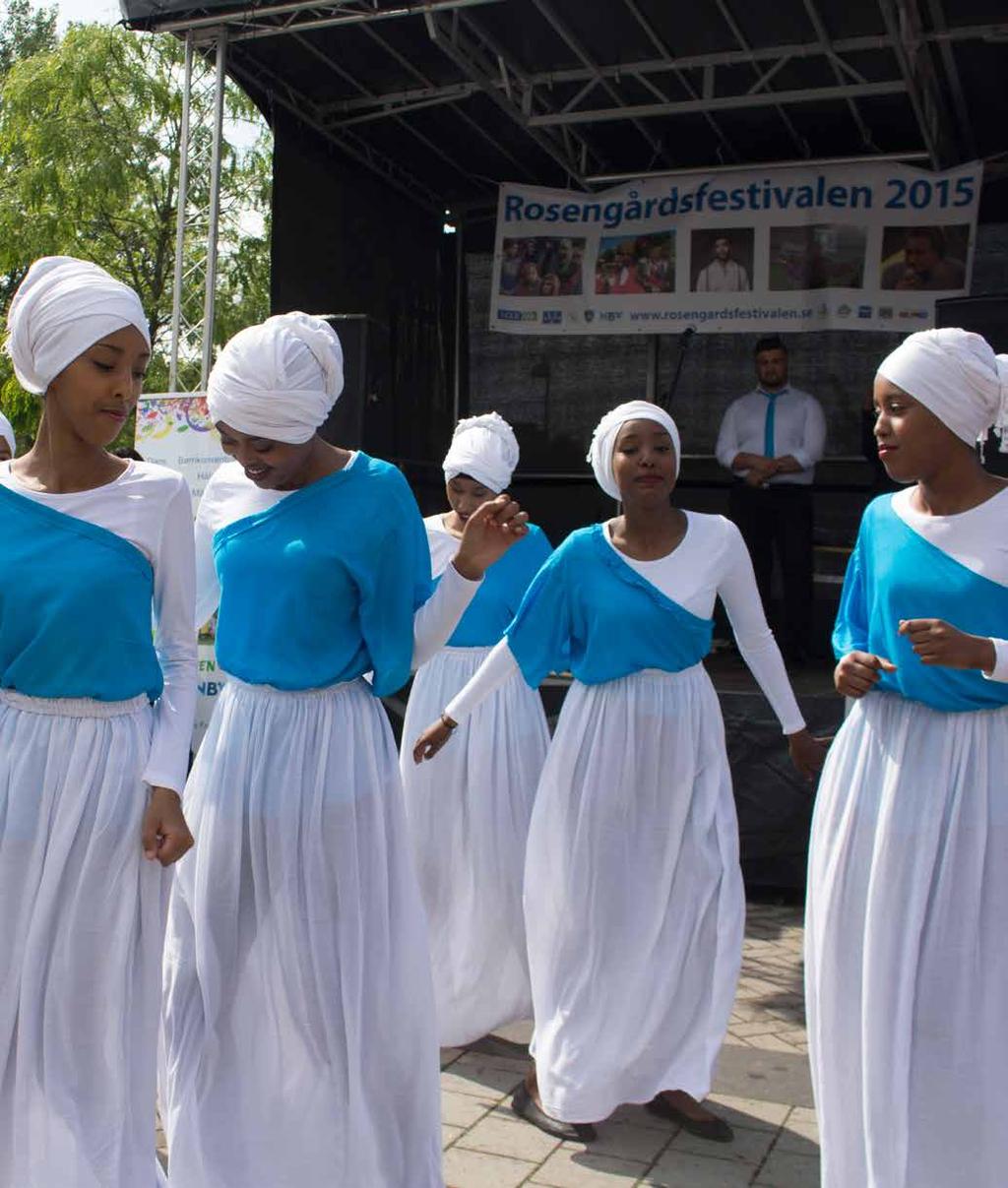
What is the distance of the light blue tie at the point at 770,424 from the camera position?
32.5ft

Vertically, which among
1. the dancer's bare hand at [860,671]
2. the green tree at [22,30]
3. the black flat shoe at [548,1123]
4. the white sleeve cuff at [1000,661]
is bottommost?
the black flat shoe at [548,1123]

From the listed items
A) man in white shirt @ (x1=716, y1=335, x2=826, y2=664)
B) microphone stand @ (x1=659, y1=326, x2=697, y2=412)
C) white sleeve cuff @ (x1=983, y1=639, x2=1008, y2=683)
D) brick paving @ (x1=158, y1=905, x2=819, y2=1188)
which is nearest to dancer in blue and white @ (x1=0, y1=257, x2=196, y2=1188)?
brick paving @ (x1=158, y1=905, x2=819, y2=1188)

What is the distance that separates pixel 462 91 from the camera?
32.4 feet

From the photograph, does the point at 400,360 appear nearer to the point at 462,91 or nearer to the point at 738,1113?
the point at 462,91

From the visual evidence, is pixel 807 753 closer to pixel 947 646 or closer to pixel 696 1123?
pixel 696 1123

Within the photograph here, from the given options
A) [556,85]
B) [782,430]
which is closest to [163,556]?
[782,430]

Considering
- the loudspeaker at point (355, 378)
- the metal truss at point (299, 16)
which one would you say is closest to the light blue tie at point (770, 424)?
the loudspeaker at point (355, 378)

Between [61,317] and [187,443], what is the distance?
5372 millimetres

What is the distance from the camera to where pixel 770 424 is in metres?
9.94

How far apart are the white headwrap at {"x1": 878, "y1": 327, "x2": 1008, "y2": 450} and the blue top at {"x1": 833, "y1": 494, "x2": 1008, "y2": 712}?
284 mm

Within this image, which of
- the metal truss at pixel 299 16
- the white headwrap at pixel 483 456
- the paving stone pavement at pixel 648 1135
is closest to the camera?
the paving stone pavement at pixel 648 1135

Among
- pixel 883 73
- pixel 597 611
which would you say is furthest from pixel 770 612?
pixel 597 611

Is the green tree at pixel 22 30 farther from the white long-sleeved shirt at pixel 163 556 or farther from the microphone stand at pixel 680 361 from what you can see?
the white long-sleeved shirt at pixel 163 556

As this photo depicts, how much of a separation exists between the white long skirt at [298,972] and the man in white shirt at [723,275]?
310 inches
